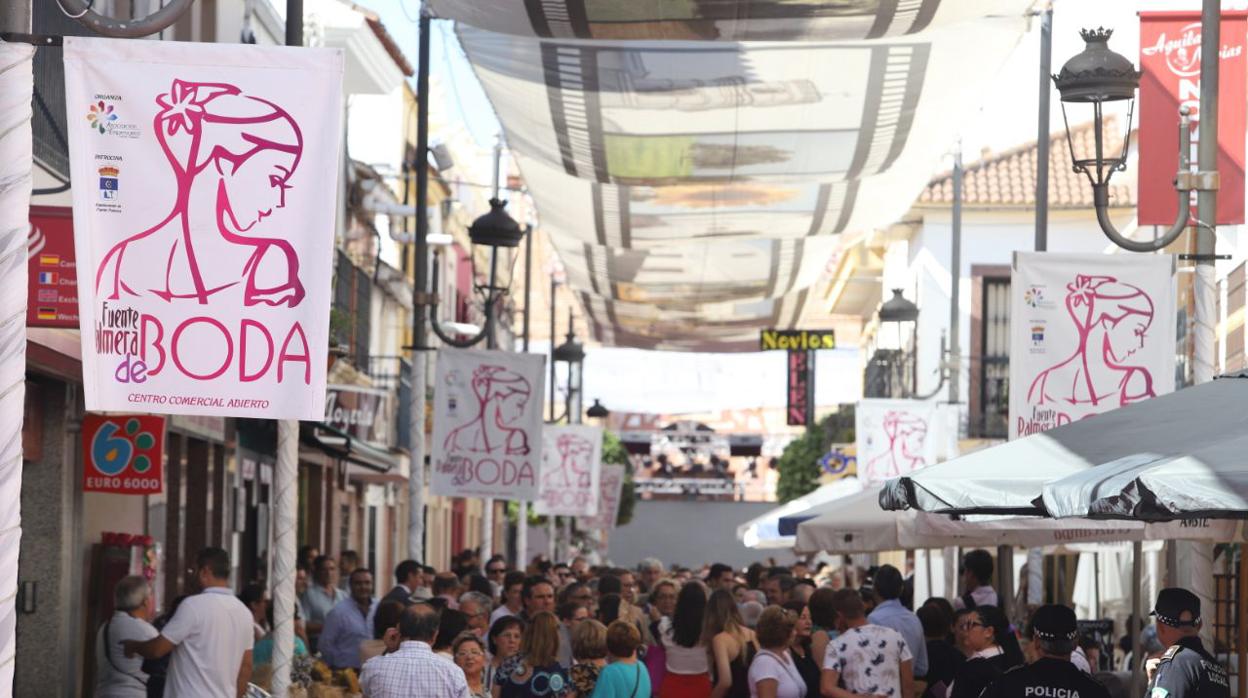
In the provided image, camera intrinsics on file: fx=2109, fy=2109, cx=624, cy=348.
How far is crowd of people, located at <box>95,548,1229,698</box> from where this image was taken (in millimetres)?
9055

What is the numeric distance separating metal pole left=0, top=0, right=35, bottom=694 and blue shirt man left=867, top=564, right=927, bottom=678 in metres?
7.65

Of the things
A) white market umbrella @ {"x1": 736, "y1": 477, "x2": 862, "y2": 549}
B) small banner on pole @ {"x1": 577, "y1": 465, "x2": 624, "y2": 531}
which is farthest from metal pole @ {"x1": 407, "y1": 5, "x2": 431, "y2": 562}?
small banner on pole @ {"x1": 577, "y1": 465, "x2": 624, "y2": 531}

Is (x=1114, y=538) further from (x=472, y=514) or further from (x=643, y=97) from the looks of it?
(x=472, y=514)

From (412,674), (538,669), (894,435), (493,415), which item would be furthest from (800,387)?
(412,674)

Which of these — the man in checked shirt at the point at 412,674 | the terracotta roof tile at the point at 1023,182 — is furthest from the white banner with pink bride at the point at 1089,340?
the terracotta roof tile at the point at 1023,182

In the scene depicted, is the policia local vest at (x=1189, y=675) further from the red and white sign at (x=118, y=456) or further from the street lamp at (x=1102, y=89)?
the red and white sign at (x=118, y=456)

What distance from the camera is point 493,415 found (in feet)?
68.4

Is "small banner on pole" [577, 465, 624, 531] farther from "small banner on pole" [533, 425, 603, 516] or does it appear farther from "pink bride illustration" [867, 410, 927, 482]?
"pink bride illustration" [867, 410, 927, 482]

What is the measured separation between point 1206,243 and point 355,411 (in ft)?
48.3

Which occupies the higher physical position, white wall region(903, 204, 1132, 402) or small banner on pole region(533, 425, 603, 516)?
white wall region(903, 204, 1132, 402)

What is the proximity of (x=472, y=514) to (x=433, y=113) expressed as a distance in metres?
16.2

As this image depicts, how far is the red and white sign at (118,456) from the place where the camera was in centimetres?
1616

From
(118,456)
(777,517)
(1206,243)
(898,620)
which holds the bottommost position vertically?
(777,517)

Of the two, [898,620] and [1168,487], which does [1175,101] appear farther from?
[1168,487]
